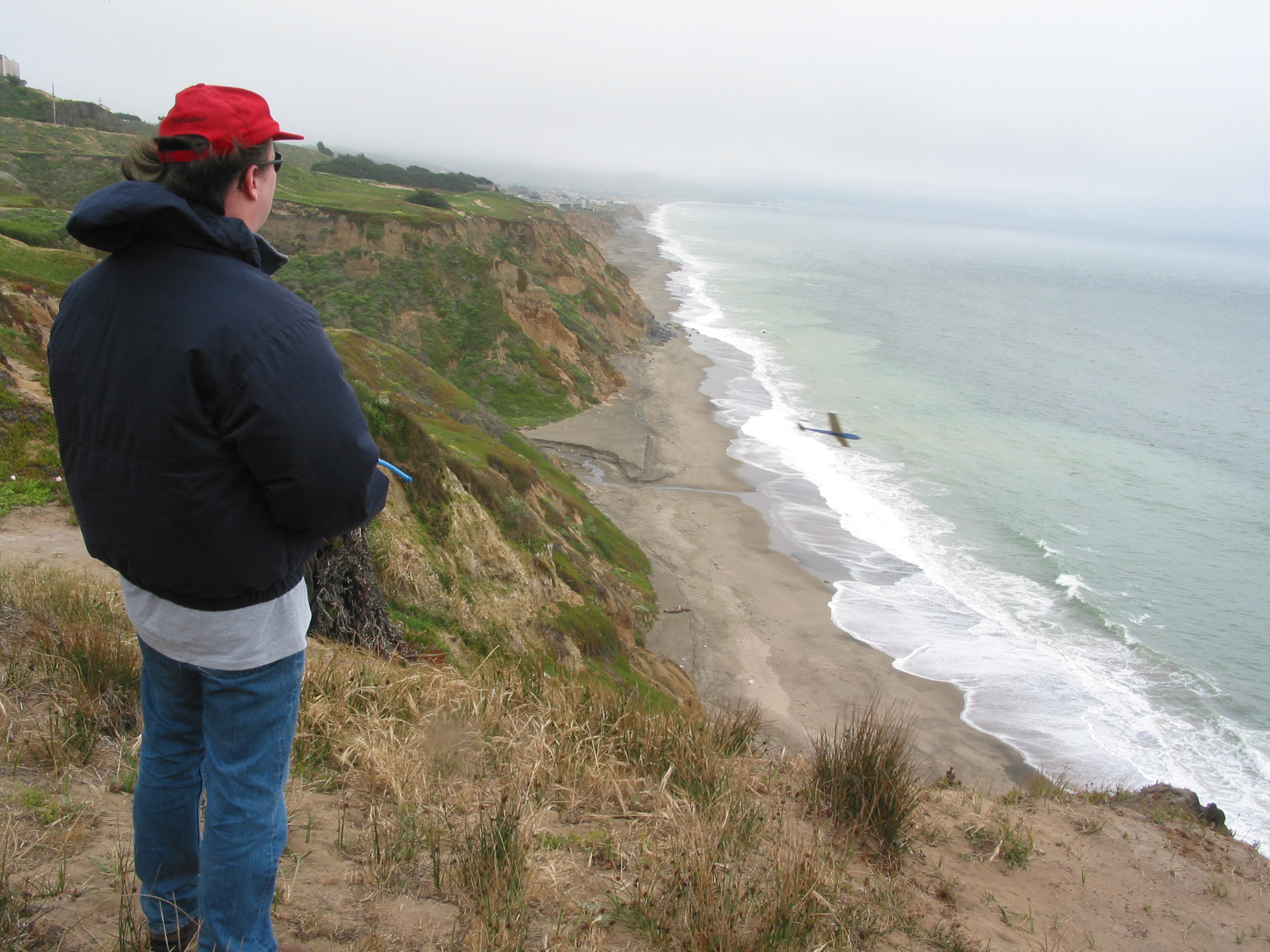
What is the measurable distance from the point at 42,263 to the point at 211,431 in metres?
13.9

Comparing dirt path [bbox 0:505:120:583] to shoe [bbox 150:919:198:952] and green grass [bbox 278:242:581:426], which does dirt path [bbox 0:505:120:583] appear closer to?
shoe [bbox 150:919:198:952]

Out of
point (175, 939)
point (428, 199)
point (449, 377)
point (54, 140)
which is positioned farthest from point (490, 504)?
point (428, 199)

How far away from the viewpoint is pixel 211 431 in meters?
1.82

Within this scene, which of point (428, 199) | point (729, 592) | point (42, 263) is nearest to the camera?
point (42, 263)

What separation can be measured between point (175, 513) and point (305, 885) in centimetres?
172

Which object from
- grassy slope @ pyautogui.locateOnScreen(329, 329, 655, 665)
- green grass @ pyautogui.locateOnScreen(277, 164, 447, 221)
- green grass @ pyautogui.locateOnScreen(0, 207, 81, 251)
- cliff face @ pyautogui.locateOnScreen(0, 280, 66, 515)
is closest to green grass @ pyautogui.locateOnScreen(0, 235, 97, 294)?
cliff face @ pyautogui.locateOnScreen(0, 280, 66, 515)

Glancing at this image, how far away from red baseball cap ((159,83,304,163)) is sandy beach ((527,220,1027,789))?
7009 mm

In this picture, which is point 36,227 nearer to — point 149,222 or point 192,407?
point 149,222

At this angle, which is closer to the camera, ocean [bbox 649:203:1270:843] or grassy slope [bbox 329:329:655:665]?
grassy slope [bbox 329:329:655:665]

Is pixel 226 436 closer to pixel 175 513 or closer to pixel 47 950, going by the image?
pixel 175 513

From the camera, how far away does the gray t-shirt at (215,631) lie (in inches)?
78.0

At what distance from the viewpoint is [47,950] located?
234 centimetres

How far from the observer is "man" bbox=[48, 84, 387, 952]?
5.90 ft

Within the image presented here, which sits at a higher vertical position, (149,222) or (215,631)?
(149,222)
